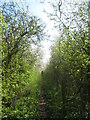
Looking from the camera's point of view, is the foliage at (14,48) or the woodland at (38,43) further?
the foliage at (14,48)

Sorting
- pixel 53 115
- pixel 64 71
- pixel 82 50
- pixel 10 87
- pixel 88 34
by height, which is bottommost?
pixel 53 115

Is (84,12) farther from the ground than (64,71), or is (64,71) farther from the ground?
(84,12)

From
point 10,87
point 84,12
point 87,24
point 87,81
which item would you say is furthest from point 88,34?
point 10,87

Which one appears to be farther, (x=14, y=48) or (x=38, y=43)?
(x=38, y=43)

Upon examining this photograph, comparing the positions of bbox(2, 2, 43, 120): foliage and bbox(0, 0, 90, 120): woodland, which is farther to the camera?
bbox(2, 2, 43, 120): foliage

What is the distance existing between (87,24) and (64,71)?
9.67 ft

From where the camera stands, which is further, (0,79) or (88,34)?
(0,79)

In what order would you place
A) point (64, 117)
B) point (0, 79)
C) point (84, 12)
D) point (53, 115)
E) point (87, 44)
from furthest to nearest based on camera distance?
point (53, 115)
point (64, 117)
point (0, 79)
point (84, 12)
point (87, 44)

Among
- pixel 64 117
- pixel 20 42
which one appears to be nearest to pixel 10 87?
pixel 20 42

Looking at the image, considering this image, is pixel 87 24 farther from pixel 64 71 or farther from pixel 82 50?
pixel 64 71

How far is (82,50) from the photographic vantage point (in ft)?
20.7

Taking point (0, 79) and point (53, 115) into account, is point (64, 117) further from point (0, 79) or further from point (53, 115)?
point (0, 79)

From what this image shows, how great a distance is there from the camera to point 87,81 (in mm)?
6312

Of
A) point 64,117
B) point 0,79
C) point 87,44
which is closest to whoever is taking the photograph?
point 87,44
